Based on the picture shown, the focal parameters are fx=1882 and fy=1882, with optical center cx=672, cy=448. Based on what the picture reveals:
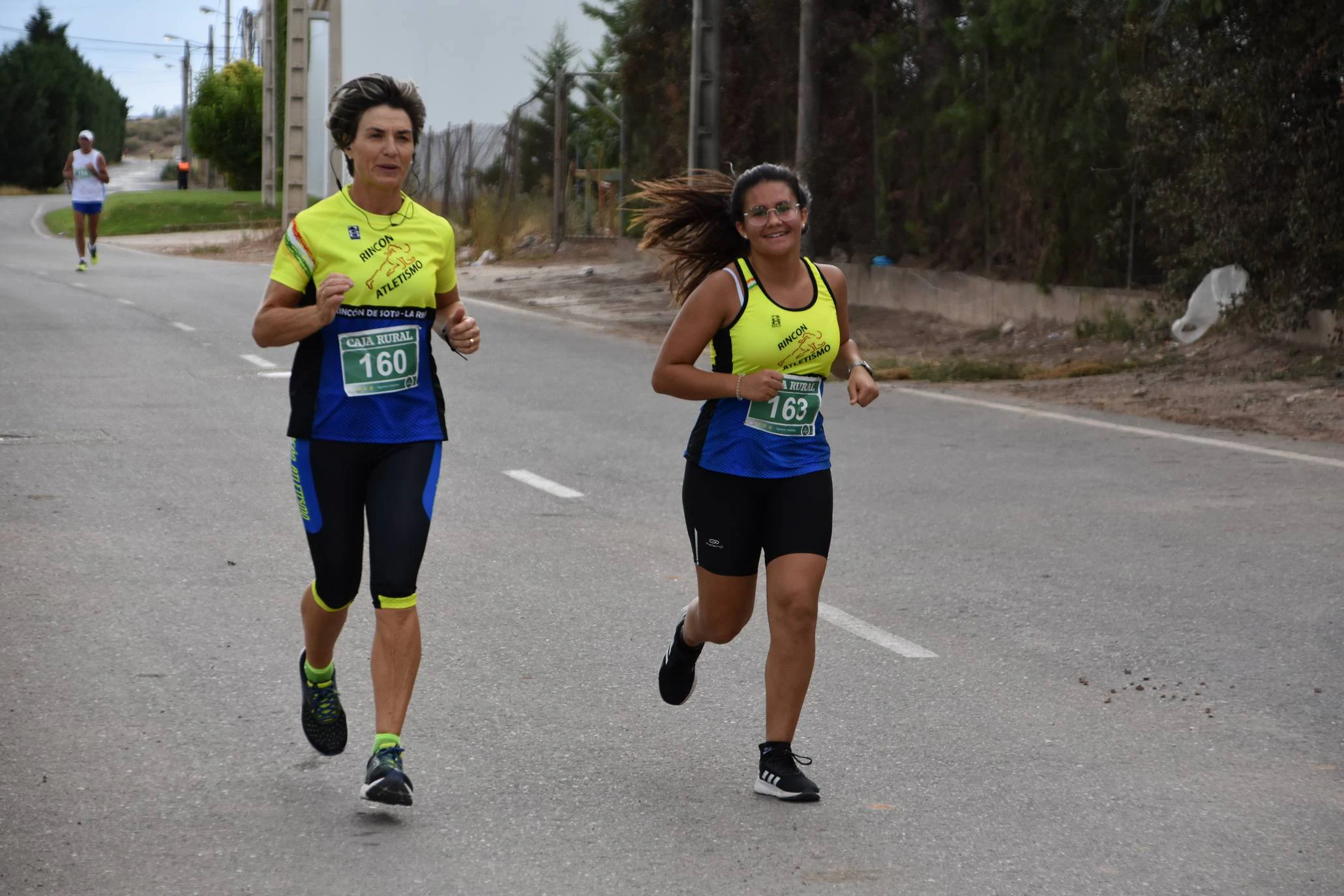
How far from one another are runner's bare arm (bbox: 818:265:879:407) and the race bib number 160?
3.86ft

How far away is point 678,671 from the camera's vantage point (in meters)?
5.38

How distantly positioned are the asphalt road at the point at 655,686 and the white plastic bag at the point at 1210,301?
4.82 m

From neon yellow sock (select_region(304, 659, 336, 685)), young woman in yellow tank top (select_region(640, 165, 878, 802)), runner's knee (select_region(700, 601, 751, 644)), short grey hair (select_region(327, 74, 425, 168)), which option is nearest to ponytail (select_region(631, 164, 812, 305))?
young woman in yellow tank top (select_region(640, 165, 878, 802))

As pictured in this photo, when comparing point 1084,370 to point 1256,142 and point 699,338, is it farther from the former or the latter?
point 699,338

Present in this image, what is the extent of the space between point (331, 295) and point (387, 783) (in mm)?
1185

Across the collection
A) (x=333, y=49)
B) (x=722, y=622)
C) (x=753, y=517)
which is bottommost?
(x=722, y=622)

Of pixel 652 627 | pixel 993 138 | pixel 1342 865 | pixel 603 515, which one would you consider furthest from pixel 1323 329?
pixel 1342 865

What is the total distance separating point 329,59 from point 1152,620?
36918 millimetres

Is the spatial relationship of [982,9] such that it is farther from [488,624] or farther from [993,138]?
[488,624]

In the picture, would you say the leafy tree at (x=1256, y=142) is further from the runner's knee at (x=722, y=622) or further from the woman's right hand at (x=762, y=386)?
the woman's right hand at (x=762, y=386)

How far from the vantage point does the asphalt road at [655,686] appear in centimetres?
431

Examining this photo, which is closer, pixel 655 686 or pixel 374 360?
pixel 374 360

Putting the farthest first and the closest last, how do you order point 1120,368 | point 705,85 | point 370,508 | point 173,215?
point 173,215, point 705,85, point 1120,368, point 370,508

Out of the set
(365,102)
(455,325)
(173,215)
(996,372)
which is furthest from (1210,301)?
(173,215)
